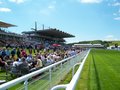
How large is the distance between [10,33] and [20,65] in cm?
6259

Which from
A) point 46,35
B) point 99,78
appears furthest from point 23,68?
point 46,35

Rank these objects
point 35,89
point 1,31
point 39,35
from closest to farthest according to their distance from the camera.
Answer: point 35,89 → point 1,31 → point 39,35

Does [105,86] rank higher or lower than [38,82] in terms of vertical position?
lower

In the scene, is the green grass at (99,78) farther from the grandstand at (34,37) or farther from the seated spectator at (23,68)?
the grandstand at (34,37)

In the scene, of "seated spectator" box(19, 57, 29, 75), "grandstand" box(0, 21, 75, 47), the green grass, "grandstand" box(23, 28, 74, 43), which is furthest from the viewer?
"grandstand" box(23, 28, 74, 43)

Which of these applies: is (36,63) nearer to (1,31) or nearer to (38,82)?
(38,82)

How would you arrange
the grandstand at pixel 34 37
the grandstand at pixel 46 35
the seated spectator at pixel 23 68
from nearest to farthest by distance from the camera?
the seated spectator at pixel 23 68 → the grandstand at pixel 34 37 → the grandstand at pixel 46 35

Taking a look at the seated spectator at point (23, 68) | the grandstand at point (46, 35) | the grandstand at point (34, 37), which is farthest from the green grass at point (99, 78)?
the grandstand at point (46, 35)

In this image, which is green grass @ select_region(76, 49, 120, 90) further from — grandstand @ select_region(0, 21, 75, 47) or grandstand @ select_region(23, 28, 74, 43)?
grandstand @ select_region(23, 28, 74, 43)

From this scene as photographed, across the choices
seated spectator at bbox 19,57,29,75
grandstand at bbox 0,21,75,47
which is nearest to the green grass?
seated spectator at bbox 19,57,29,75

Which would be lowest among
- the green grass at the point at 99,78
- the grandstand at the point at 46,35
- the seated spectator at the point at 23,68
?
the green grass at the point at 99,78

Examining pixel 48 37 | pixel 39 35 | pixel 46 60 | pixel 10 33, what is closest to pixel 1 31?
pixel 10 33

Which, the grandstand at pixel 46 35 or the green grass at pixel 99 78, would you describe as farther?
the grandstand at pixel 46 35

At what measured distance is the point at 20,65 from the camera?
11.8m
